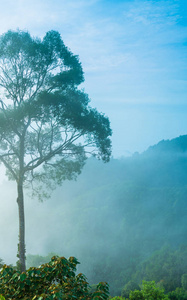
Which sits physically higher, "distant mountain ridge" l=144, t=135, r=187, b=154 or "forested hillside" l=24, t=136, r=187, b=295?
"distant mountain ridge" l=144, t=135, r=187, b=154

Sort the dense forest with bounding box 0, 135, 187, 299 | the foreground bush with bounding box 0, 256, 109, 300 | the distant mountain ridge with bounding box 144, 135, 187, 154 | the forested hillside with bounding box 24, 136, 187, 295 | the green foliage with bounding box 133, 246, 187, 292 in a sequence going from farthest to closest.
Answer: the distant mountain ridge with bounding box 144, 135, 187, 154
the forested hillside with bounding box 24, 136, 187, 295
the dense forest with bounding box 0, 135, 187, 299
the green foliage with bounding box 133, 246, 187, 292
the foreground bush with bounding box 0, 256, 109, 300

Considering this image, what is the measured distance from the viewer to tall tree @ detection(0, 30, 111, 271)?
938 cm

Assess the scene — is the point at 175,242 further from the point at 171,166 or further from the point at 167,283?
the point at 171,166

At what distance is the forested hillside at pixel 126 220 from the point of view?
90.1 meters

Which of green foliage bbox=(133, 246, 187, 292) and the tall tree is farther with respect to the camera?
green foliage bbox=(133, 246, 187, 292)

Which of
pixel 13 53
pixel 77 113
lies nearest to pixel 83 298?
pixel 77 113

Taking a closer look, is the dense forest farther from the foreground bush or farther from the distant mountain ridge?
the foreground bush

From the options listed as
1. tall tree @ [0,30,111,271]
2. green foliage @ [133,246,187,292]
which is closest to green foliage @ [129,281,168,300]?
tall tree @ [0,30,111,271]

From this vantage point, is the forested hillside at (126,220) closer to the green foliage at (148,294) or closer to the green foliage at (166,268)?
the green foliage at (166,268)

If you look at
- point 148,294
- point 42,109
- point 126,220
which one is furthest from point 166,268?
point 42,109

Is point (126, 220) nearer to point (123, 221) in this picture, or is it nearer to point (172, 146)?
point (123, 221)

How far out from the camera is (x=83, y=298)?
11.3 feet

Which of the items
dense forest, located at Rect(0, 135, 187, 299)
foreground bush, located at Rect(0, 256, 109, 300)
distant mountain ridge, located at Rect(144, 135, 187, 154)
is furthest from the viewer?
distant mountain ridge, located at Rect(144, 135, 187, 154)

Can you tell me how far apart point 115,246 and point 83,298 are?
119 metres
